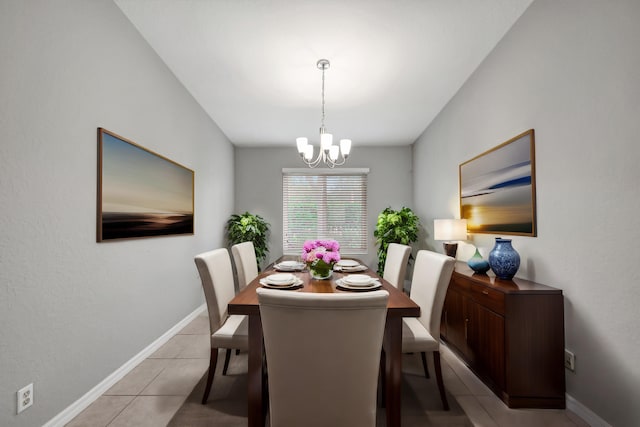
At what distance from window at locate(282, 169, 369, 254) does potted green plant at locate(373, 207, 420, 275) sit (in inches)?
25.7

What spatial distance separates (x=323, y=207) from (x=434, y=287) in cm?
402

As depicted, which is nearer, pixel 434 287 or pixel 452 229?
pixel 434 287

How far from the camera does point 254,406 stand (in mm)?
1600

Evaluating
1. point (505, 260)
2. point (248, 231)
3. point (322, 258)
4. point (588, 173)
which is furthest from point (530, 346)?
point (248, 231)

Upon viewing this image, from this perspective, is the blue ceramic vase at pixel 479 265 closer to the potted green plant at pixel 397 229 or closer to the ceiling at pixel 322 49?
the ceiling at pixel 322 49

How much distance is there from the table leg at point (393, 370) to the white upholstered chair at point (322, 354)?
1.29 feet

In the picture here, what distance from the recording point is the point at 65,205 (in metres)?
1.79

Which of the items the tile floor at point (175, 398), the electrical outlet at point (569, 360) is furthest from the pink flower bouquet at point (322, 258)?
the electrical outlet at point (569, 360)

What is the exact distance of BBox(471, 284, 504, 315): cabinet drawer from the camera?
1.99 m

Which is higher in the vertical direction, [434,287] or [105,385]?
[434,287]

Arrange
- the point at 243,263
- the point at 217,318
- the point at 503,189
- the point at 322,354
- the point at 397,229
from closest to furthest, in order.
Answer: the point at 322,354
the point at 217,318
the point at 503,189
the point at 243,263
the point at 397,229

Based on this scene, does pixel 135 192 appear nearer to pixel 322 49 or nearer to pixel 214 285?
pixel 214 285

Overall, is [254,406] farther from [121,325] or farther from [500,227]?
[500,227]

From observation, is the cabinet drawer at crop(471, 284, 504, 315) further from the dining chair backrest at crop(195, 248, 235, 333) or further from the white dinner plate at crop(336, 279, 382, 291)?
the dining chair backrest at crop(195, 248, 235, 333)
